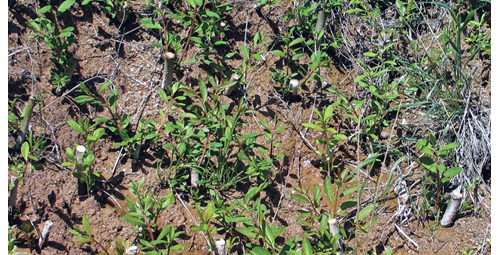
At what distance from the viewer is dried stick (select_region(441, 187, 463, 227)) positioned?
9.21 ft

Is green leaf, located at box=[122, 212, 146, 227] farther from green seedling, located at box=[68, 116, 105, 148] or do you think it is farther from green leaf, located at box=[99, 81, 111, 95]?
green leaf, located at box=[99, 81, 111, 95]

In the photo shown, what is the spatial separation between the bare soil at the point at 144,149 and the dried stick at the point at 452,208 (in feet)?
0.15

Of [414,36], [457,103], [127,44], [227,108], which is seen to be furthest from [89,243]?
[414,36]

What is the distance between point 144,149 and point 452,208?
174cm

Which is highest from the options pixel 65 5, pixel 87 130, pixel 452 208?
pixel 65 5

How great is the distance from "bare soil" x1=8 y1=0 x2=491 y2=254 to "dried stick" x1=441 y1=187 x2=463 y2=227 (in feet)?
0.15

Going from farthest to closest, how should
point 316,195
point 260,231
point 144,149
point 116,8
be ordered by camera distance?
point 116,8 → point 144,149 → point 316,195 → point 260,231

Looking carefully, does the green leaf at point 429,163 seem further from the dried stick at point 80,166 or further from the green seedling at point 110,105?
the dried stick at point 80,166

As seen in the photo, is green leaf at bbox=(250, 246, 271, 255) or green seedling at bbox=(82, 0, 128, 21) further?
green seedling at bbox=(82, 0, 128, 21)

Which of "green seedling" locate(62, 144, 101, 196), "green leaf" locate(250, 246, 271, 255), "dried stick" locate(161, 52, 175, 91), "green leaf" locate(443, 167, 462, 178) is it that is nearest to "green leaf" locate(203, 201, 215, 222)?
"green leaf" locate(250, 246, 271, 255)

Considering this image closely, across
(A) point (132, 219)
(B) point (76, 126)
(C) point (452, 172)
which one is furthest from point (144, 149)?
(C) point (452, 172)

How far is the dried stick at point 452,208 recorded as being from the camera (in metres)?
2.81

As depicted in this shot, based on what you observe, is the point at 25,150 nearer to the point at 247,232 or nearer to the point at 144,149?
the point at 144,149

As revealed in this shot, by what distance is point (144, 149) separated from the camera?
3025 mm
